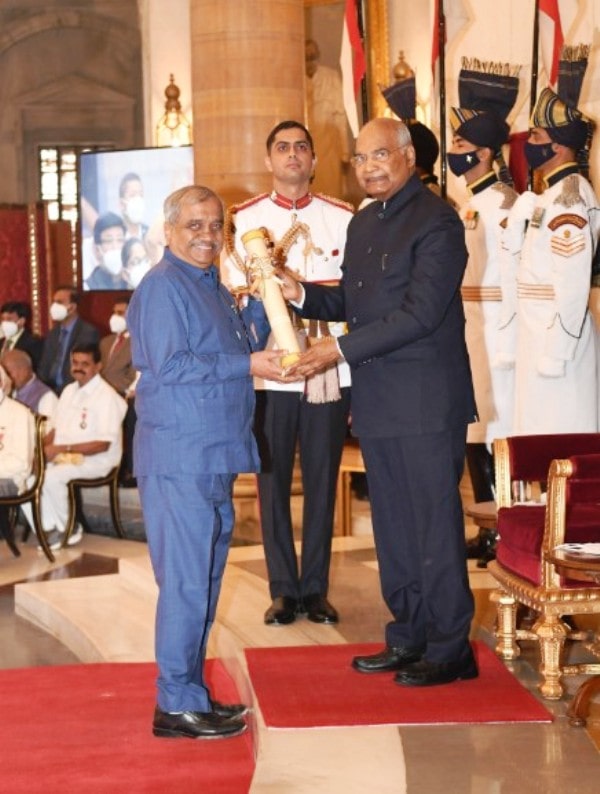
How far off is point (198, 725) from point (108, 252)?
1069cm

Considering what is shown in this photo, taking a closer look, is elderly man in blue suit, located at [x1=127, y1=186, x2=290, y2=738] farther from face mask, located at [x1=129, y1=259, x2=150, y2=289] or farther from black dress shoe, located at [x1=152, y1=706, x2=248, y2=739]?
face mask, located at [x1=129, y1=259, x2=150, y2=289]

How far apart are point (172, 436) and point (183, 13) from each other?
1222 centimetres

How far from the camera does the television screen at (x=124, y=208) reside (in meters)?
14.6

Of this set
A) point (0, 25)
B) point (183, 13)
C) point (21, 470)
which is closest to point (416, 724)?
point (21, 470)

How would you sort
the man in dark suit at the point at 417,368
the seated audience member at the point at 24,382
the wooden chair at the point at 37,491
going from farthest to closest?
the seated audience member at the point at 24,382
the wooden chair at the point at 37,491
the man in dark suit at the point at 417,368

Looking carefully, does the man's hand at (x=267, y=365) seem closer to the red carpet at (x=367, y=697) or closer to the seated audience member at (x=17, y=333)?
the red carpet at (x=367, y=697)

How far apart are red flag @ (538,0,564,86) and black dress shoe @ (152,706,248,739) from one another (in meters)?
4.30

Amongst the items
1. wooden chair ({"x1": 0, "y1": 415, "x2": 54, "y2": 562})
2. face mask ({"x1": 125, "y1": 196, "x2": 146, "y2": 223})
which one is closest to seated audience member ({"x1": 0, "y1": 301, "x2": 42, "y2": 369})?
face mask ({"x1": 125, "y1": 196, "x2": 146, "y2": 223})

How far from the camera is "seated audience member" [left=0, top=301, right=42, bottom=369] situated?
1355 centimetres

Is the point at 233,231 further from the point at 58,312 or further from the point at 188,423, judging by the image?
the point at 58,312

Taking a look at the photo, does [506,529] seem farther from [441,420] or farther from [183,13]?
[183,13]

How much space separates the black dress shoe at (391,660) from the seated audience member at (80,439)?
212 inches

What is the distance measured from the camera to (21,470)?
974 centimetres

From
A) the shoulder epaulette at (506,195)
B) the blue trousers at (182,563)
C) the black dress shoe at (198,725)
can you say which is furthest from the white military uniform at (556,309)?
the black dress shoe at (198,725)
